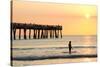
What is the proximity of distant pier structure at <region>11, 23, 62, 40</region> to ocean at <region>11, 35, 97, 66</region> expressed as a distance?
48mm

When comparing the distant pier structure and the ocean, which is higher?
the distant pier structure

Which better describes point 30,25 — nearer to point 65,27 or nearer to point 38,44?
point 38,44

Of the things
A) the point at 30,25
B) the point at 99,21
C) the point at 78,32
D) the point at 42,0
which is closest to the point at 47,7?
the point at 42,0

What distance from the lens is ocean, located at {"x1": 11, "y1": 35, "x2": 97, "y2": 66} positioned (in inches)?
111

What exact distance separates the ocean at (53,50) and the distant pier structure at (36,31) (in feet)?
0.16

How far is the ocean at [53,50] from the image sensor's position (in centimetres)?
283

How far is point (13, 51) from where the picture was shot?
2793mm

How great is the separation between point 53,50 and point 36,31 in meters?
0.33

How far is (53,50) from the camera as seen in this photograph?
3.00m

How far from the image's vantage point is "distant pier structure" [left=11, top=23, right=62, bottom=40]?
2803mm

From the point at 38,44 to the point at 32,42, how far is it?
0.26 ft

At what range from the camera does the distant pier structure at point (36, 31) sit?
280 centimetres

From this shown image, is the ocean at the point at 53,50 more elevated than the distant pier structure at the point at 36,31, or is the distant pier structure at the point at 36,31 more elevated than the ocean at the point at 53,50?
the distant pier structure at the point at 36,31
